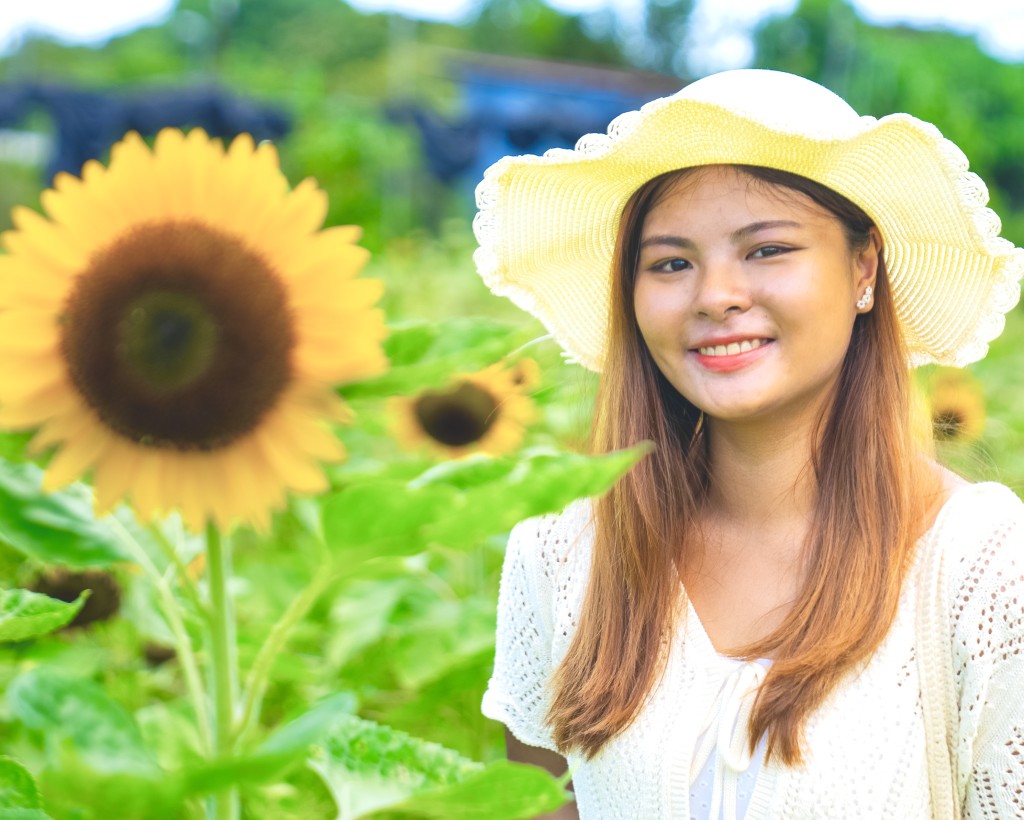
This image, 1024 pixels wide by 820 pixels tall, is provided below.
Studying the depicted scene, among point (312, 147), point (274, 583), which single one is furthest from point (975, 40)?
point (274, 583)

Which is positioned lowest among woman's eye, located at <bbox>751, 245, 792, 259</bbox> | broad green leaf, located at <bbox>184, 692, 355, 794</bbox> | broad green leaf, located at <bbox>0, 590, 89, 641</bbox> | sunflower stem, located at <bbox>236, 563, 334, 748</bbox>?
broad green leaf, located at <bbox>184, 692, 355, 794</bbox>

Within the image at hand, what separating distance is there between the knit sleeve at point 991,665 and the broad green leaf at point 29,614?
739 millimetres

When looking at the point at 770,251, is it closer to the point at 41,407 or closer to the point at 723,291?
the point at 723,291

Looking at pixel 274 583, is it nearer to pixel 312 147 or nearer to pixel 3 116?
pixel 3 116

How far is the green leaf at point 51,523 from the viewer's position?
69 cm

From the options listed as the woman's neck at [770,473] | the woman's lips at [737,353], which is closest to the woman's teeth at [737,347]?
the woman's lips at [737,353]

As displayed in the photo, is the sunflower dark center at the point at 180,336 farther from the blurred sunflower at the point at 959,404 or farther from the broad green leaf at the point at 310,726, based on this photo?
the blurred sunflower at the point at 959,404

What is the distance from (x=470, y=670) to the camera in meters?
1.75

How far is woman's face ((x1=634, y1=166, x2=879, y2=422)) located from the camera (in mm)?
1182

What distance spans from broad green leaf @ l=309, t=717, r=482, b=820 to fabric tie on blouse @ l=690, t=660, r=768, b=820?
37 centimetres

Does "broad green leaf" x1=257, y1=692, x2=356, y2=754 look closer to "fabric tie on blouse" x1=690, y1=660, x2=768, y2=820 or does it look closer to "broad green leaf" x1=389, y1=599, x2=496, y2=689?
"fabric tie on blouse" x1=690, y1=660, x2=768, y2=820

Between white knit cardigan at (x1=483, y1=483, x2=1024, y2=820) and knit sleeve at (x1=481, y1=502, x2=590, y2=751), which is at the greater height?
knit sleeve at (x1=481, y1=502, x2=590, y2=751)

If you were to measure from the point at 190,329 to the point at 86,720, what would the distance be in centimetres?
19

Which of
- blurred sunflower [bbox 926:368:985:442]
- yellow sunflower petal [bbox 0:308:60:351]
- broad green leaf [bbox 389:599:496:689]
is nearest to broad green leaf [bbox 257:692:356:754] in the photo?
yellow sunflower petal [bbox 0:308:60:351]
